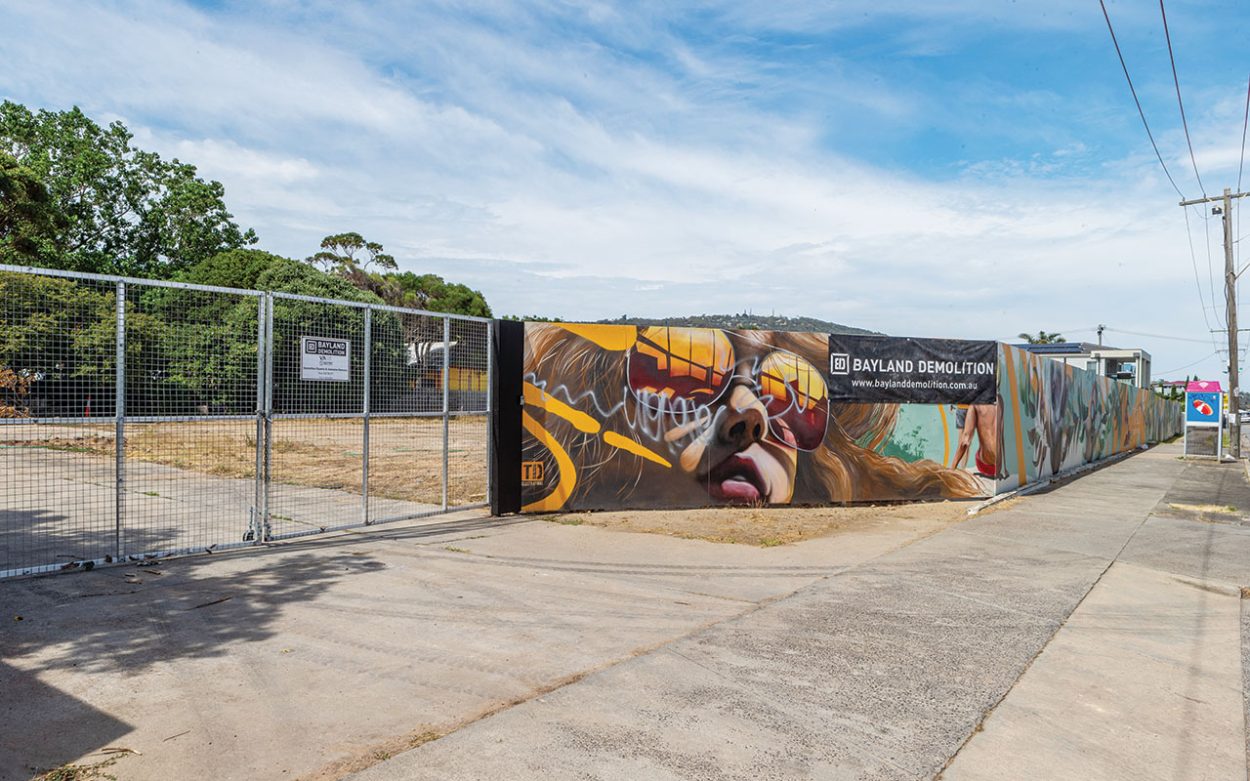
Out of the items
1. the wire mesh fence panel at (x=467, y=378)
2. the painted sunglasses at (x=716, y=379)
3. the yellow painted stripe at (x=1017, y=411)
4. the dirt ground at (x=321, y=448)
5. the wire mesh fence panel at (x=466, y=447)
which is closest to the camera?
the dirt ground at (x=321, y=448)

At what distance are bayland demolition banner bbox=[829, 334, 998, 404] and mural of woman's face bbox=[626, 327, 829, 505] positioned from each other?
0.56 metres

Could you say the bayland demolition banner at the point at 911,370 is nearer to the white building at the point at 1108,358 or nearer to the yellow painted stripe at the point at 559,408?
the yellow painted stripe at the point at 559,408

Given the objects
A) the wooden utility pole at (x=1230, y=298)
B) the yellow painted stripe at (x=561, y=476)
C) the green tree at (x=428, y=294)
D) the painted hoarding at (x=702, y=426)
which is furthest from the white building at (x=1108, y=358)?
the yellow painted stripe at (x=561, y=476)

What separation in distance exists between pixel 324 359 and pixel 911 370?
8.85m

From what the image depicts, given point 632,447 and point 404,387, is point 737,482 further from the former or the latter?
point 404,387

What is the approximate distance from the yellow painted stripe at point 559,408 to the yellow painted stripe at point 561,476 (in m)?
0.23

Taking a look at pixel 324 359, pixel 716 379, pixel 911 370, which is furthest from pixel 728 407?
pixel 324 359

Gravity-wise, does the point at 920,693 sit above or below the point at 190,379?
below

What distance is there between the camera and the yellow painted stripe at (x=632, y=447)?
1021cm

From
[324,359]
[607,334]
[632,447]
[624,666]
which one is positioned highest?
[607,334]

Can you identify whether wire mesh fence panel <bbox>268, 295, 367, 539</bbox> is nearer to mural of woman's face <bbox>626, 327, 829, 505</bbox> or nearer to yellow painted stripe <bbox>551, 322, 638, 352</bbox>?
yellow painted stripe <bbox>551, 322, 638, 352</bbox>

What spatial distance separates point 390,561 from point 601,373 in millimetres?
4046

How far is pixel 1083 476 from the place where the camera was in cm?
1839

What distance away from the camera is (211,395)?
24.2ft
